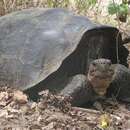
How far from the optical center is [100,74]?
4152mm

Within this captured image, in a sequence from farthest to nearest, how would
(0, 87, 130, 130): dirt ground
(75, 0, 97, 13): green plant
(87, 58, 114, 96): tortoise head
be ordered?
(75, 0, 97, 13): green plant
(87, 58, 114, 96): tortoise head
(0, 87, 130, 130): dirt ground

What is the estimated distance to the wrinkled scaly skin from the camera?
4141mm

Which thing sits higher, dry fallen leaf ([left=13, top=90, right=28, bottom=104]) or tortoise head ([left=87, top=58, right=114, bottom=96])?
tortoise head ([left=87, top=58, right=114, bottom=96])

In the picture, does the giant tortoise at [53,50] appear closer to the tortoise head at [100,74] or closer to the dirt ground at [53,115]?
the tortoise head at [100,74]

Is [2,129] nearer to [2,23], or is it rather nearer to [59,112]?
[59,112]

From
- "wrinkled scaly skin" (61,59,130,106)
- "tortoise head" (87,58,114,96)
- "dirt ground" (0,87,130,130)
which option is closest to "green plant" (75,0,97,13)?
"wrinkled scaly skin" (61,59,130,106)

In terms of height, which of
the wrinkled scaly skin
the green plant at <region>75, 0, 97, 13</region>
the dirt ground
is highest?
the green plant at <region>75, 0, 97, 13</region>

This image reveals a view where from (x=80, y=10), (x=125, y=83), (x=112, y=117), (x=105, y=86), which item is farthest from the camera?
(x=80, y=10)

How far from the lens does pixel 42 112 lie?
12.8ft

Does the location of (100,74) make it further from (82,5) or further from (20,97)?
(82,5)

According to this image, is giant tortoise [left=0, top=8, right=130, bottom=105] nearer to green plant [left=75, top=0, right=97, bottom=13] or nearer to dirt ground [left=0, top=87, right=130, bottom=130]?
dirt ground [left=0, top=87, right=130, bottom=130]

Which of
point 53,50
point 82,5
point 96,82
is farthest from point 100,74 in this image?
point 82,5

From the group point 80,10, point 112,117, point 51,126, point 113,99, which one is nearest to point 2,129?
point 51,126

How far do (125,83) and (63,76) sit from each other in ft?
2.04
